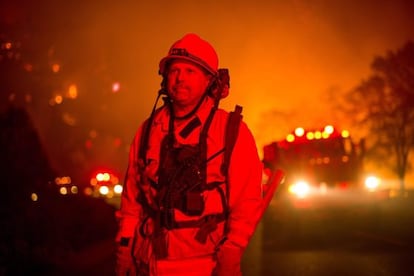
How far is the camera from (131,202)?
10.3 ft

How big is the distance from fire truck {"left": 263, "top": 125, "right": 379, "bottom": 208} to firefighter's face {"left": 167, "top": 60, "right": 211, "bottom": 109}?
9.95 metres

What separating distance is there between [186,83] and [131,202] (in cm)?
72

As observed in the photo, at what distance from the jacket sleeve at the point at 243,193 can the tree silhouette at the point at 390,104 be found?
3370 cm

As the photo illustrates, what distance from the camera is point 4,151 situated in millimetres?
9242

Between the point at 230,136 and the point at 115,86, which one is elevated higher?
the point at 115,86

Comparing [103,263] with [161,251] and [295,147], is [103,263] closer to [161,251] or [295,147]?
[295,147]

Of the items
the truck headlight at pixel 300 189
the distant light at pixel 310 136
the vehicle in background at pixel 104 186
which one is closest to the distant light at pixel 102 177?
the vehicle in background at pixel 104 186

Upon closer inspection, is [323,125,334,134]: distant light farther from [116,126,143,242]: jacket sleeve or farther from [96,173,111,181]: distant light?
[96,173,111,181]: distant light

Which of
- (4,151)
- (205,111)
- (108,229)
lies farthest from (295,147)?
(205,111)

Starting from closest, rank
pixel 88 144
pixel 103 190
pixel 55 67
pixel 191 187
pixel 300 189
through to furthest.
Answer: pixel 191 187 → pixel 300 189 → pixel 103 190 → pixel 55 67 → pixel 88 144

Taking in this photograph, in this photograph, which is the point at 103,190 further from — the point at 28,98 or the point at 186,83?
the point at 186,83

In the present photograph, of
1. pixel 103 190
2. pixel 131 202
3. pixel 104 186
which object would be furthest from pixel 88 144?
pixel 131 202

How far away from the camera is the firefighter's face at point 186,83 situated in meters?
3.03

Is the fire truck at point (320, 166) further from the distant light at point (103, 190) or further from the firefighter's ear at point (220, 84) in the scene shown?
the distant light at point (103, 190)
